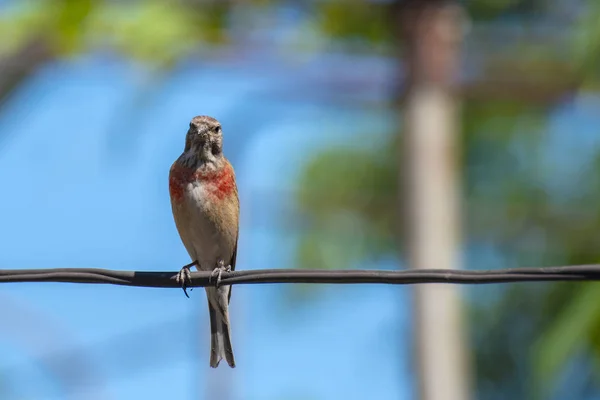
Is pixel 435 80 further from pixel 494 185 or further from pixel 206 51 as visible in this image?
pixel 494 185

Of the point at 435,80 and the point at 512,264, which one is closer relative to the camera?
the point at 435,80

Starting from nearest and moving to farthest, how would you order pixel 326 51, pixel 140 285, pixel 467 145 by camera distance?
pixel 140 285 < pixel 326 51 < pixel 467 145

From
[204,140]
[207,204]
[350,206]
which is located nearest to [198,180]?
[207,204]

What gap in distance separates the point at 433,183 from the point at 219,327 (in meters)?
4.86

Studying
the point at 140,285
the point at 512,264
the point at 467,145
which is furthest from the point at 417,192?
the point at 140,285

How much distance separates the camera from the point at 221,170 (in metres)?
8.99

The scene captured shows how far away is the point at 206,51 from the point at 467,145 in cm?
602

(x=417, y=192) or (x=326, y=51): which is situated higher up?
(x=326, y=51)

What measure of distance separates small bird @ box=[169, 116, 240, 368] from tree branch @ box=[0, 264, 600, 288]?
234 cm

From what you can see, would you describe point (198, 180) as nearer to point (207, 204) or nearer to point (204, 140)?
point (207, 204)

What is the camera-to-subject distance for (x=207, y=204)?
8.83 meters

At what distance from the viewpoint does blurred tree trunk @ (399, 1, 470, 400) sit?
12.8 meters

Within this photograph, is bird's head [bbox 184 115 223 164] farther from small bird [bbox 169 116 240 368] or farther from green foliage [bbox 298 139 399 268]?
green foliage [bbox 298 139 399 268]

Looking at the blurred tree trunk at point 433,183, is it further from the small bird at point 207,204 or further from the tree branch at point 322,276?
the tree branch at point 322,276
